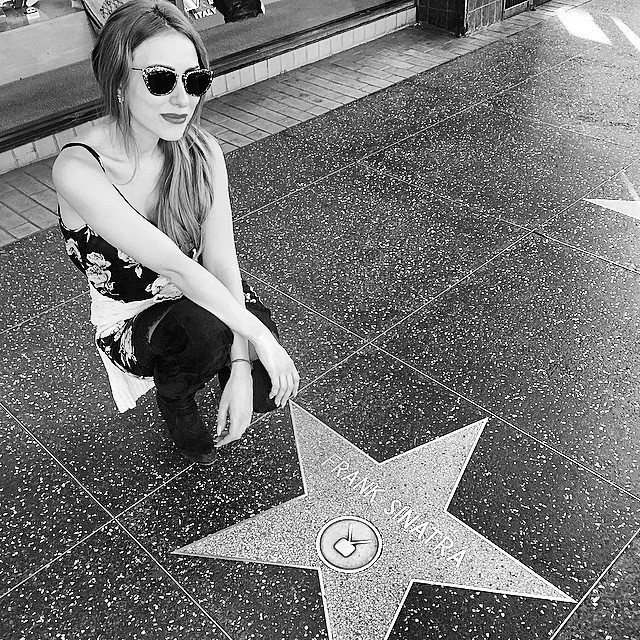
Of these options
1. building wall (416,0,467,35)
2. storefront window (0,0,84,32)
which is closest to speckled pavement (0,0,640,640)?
storefront window (0,0,84,32)

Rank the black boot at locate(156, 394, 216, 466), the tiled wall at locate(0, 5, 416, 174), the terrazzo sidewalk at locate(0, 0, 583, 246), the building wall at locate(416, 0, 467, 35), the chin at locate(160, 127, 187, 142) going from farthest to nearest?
the building wall at locate(416, 0, 467, 35) < the tiled wall at locate(0, 5, 416, 174) < the terrazzo sidewalk at locate(0, 0, 583, 246) < the black boot at locate(156, 394, 216, 466) < the chin at locate(160, 127, 187, 142)

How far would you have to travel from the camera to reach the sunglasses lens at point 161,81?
1699 millimetres

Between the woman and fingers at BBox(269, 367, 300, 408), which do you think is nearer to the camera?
the woman

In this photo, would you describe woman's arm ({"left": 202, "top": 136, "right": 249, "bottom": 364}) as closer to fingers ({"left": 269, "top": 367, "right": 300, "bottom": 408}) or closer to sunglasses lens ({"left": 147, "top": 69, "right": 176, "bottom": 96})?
fingers ({"left": 269, "top": 367, "right": 300, "bottom": 408})

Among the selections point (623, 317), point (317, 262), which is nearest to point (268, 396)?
point (317, 262)

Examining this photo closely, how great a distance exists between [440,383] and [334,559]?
2.64 ft

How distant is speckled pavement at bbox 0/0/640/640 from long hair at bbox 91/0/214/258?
733 millimetres

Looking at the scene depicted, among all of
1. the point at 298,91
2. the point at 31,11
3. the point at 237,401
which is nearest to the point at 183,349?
the point at 237,401

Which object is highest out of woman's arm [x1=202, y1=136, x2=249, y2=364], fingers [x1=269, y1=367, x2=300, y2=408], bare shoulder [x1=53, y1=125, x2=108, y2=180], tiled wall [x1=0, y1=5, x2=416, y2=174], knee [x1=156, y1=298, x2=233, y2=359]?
bare shoulder [x1=53, y1=125, x2=108, y2=180]

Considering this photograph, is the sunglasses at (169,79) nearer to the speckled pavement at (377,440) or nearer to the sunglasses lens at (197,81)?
the sunglasses lens at (197,81)

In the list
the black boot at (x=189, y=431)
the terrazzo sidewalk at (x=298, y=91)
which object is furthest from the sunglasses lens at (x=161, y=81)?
the terrazzo sidewalk at (x=298, y=91)

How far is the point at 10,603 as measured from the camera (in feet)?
6.17

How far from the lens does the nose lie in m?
1.74

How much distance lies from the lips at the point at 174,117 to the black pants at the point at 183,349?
0.47 metres
